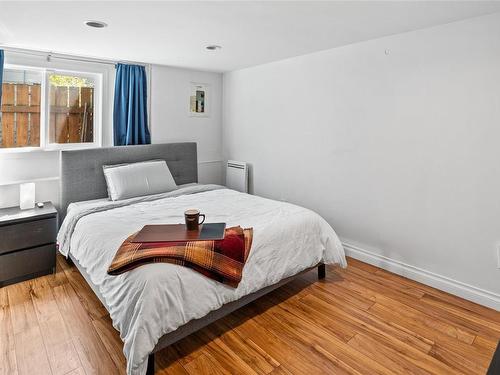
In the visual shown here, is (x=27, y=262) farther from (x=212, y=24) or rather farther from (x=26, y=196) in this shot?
(x=212, y=24)

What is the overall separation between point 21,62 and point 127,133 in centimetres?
127

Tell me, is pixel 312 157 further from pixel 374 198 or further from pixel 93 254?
pixel 93 254

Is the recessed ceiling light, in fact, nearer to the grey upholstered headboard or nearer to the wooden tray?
the grey upholstered headboard

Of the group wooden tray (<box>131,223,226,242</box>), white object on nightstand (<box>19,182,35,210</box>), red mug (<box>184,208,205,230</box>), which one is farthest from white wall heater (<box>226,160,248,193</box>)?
white object on nightstand (<box>19,182,35,210</box>)

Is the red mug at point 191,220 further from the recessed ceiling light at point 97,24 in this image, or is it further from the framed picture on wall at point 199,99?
the framed picture on wall at point 199,99

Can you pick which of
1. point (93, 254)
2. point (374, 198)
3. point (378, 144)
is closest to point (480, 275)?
point (374, 198)

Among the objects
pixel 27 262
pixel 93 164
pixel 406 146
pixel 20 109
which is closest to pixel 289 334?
pixel 406 146

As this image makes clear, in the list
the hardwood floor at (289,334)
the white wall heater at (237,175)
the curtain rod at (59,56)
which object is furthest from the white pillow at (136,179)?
the curtain rod at (59,56)

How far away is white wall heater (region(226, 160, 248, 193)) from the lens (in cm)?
467

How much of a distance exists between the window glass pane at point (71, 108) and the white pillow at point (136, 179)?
2.10ft

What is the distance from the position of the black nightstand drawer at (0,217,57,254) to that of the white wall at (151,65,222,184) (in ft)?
5.96

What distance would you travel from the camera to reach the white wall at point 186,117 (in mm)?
4371

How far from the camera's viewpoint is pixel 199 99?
480 centimetres

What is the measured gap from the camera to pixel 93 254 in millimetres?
2279
